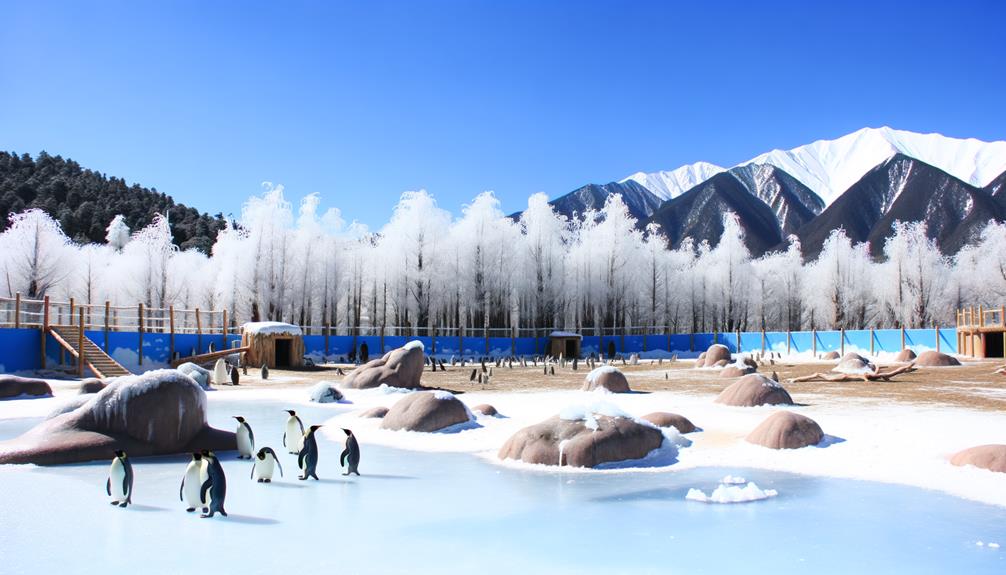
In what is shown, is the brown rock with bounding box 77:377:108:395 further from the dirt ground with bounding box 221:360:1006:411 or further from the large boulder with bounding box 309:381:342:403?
the dirt ground with bounding box 221:360:1006:411

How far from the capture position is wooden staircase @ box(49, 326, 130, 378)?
23.6 metres

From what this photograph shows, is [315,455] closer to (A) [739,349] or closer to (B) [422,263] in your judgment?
(B) [422,263]

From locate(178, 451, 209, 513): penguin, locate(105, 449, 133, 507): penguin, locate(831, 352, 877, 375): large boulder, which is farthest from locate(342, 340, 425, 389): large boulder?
locate(831, 352, 877, 375): large boulder

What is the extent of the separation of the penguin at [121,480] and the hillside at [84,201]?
194ft

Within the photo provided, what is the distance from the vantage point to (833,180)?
589 ft

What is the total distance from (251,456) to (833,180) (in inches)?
7621

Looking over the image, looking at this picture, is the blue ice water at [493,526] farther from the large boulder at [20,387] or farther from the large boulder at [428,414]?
the large boulder at [20,387]

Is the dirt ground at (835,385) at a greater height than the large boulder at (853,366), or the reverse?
the large boulder at (853,366)

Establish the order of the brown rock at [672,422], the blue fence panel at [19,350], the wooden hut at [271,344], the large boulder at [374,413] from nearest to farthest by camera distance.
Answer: the brown rock at [672,422]
the large boulder at [374,413]
the blue fence panel at [19,350]
the wooden hut at [271,344]

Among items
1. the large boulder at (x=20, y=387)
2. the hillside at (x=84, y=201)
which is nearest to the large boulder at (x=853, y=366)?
the large boulder at (x=20, y=387)

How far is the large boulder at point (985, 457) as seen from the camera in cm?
816

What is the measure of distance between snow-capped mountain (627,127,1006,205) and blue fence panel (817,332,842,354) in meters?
133

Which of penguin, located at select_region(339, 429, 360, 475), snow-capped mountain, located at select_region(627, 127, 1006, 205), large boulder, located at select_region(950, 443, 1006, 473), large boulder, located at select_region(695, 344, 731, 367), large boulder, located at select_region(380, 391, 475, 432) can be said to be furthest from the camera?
snow-capped mountain, located at select_region(627, 127, 1006, 205)

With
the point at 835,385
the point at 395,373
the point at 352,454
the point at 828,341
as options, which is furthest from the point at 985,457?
the point at 828,341
